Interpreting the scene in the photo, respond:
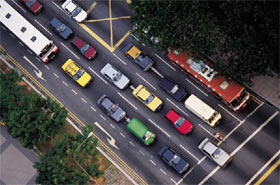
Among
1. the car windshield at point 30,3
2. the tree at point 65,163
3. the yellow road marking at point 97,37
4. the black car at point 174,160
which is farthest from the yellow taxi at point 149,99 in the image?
the car windshield at point 30,3

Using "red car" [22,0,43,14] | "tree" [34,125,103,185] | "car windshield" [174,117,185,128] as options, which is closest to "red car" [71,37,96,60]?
"red car" [22,0,43,14]

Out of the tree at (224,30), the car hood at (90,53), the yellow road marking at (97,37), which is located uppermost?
the tree at (224,30)

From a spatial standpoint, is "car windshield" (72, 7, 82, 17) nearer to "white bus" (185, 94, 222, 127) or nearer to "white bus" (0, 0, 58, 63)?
"white bus" (0, 0, 58, 63)

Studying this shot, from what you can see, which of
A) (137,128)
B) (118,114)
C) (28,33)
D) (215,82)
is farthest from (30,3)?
(215,82)

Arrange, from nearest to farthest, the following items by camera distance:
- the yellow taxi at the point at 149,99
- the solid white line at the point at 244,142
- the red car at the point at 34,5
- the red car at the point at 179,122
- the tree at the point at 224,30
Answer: the tree at the point at 224,30 → the solid white line at the point at 244,142 → the red car at the point at 179,122 → the yellow taxi at the point at 149,99 → the red car at the point at 34,5

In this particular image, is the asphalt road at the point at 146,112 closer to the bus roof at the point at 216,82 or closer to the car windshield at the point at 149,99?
the car windshield at the point at 149,99

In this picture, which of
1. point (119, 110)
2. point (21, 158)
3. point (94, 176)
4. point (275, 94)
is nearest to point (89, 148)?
point (94, 176)

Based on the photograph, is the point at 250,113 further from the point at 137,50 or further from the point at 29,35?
the point at 29,35
